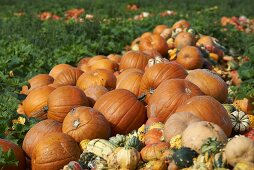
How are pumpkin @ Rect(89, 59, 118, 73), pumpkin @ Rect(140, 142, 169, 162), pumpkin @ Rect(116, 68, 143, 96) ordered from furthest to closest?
pumpkin @ Rect(89, 59, 118, 73)
pumpkin @ Rect(116, 68, 143, 96)
pumpkin @ Rect(140, 142, 169, 162)

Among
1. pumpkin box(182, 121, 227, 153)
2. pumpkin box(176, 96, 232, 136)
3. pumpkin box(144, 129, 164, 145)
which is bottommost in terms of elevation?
pumpkin box(144, 129, 164, 145)

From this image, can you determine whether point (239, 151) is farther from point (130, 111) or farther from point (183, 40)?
point (183, 40)

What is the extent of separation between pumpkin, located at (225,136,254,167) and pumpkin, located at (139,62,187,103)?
7.51ft

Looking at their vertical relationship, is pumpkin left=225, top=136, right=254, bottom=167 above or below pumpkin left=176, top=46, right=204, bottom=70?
above

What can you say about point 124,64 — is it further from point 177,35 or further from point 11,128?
point 11,128

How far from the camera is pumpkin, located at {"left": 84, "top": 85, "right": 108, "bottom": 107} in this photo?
248 inches

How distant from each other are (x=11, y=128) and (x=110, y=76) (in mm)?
1859

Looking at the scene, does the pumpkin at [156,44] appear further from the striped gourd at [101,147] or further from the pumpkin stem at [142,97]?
the striped gourd at [101,147]

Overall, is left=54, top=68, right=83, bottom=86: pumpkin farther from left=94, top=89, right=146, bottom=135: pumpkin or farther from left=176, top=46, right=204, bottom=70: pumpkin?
left=176, top=46, right=204, bottom=70: pumpkin

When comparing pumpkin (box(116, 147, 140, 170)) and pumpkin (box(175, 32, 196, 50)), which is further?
pumpkin (box(175, 32, 196, 50))

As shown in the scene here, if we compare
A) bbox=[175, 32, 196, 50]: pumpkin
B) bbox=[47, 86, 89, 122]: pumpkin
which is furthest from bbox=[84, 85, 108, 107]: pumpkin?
bbox=[175, 32, 196, 50]: pumpkin

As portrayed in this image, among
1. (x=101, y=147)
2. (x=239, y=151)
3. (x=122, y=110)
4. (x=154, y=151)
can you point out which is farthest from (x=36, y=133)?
(x=239, y=151)

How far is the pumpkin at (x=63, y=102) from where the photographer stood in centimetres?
590

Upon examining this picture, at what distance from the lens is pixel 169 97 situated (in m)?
5.51
